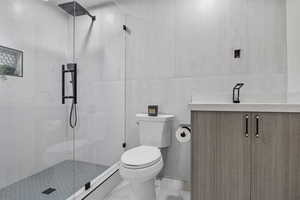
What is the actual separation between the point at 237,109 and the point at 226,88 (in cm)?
53

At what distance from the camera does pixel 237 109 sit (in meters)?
1.32

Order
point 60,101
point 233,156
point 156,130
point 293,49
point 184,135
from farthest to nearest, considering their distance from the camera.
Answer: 1. point 60,101
2. point 156,130
3. point 184,135
4. point 293,49
5. point 233,156

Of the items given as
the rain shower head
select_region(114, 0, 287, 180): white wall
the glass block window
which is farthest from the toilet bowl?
the rain shower head

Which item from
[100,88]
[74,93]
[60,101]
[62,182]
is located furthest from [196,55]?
[62,182]

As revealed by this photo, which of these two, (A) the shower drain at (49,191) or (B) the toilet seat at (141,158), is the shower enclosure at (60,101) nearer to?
(A) the shower drain at (49,191)

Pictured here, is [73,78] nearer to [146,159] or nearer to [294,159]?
[146,159]

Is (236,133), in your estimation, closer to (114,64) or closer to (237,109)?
(237,109)

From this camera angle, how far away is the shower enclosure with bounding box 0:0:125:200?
1.62 m

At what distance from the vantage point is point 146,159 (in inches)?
54.3

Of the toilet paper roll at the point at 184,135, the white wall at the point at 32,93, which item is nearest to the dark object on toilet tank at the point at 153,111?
the toilet paper roll at the point at 184,135

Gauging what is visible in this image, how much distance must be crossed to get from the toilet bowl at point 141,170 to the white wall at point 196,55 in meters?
0.59

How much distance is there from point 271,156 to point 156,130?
Answer: 3.38ft

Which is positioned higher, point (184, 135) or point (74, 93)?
point (74, 93)

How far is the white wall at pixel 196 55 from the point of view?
5.51ft
